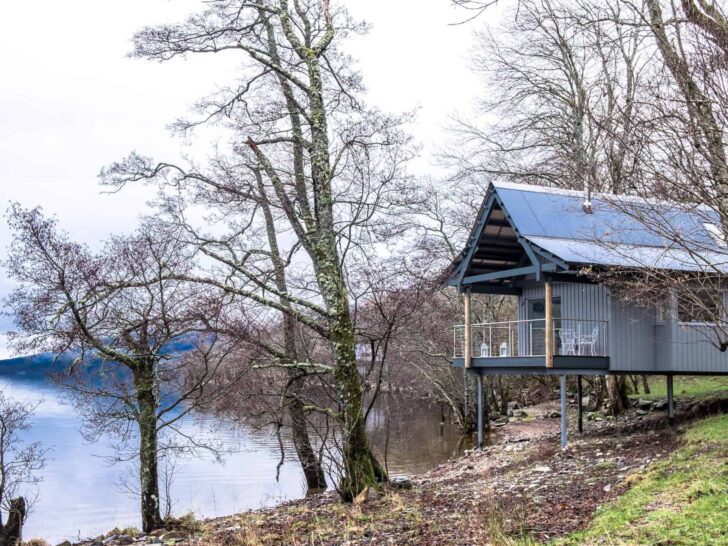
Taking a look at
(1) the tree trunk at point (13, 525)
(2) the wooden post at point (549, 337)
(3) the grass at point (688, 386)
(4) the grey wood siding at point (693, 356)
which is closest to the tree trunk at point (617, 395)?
(3) the grass at point (688, 386)

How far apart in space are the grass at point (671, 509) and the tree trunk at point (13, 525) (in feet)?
35.6

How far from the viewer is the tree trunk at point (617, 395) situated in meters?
22.6

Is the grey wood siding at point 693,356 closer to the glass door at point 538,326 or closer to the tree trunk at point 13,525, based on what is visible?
the glass door at point 538,326

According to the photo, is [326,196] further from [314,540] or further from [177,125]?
[314,540]

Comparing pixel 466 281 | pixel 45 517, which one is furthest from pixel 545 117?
pixel 45 517

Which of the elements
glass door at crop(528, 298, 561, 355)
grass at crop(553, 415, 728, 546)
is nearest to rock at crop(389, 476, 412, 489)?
grass at crop(553, 415, 728, 546)

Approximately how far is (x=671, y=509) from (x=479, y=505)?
2.79 metres

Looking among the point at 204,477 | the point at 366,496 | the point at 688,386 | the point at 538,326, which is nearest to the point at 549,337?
the point at 538,326

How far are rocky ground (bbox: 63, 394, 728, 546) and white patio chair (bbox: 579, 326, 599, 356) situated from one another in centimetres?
206

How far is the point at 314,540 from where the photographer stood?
953cm

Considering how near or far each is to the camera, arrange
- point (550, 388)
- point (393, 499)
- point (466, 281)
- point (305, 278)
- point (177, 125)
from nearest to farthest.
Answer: point (393, 499) → point (177, 125) → point (305, 278) → point (466, 281) → point (550, 388)

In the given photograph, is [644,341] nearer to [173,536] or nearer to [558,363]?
[558,363]

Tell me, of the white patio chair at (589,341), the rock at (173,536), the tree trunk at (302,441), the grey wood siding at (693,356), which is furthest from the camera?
the grey wood siding at (693,356)

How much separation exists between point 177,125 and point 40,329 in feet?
16.6
